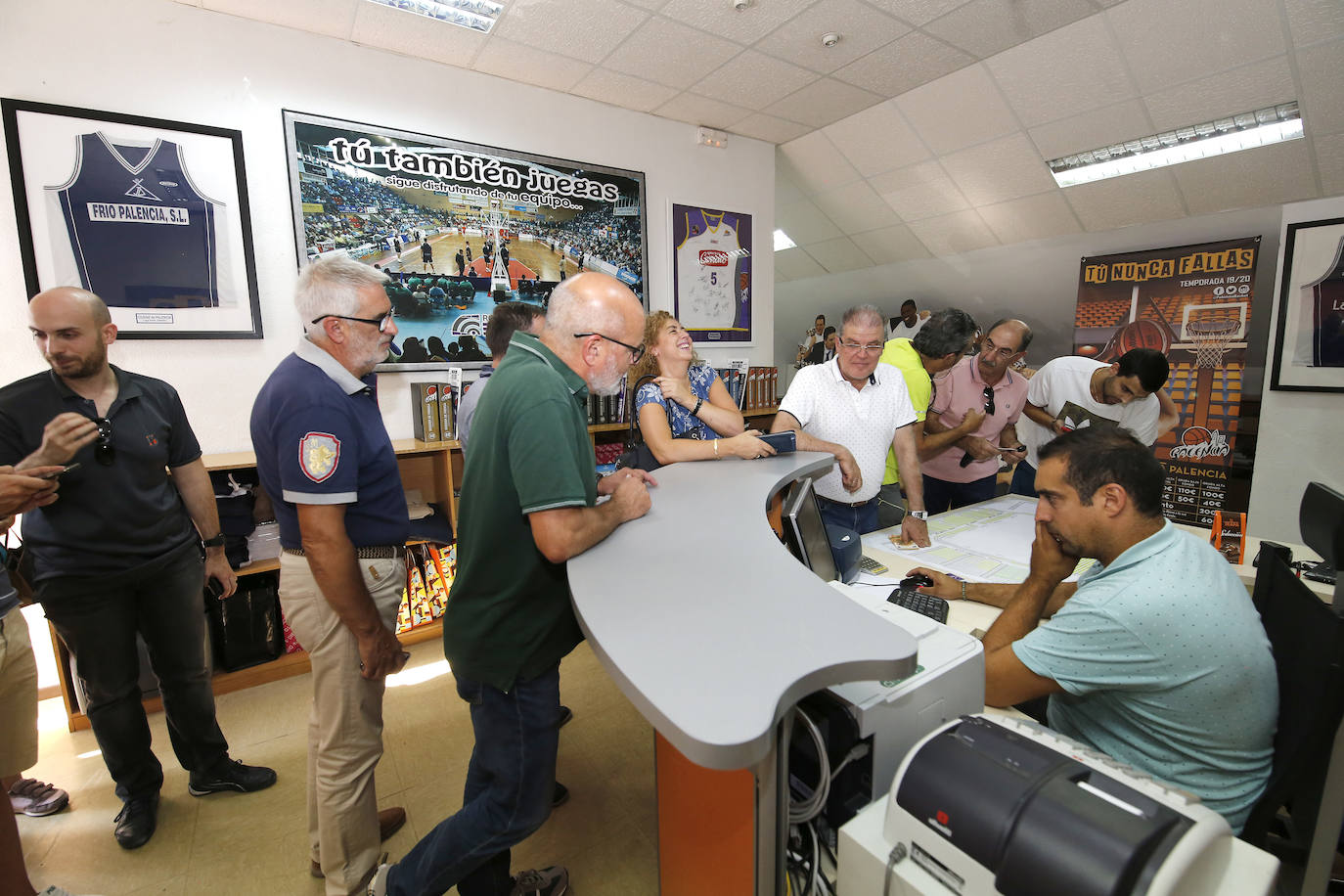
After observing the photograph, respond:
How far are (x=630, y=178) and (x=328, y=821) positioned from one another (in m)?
3.77

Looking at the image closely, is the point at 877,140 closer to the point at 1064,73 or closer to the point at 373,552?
the point at 1064,73

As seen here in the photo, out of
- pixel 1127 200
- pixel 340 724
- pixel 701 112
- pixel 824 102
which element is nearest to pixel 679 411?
Result: pixel 340 724

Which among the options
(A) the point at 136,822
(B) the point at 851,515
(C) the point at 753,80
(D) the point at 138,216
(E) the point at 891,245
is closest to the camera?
(A) the point at 136,822

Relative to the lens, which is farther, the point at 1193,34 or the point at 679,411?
the point at 1193,34

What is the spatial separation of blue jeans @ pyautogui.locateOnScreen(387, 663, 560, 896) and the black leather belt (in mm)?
477

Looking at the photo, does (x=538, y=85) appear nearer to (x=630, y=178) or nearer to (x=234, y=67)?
(x=630, y=178)

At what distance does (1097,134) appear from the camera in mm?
3768

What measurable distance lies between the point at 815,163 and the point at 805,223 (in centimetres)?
94

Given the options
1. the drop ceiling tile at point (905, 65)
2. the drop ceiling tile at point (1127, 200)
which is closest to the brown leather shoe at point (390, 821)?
the drop ceiling tile at point (905, 65)

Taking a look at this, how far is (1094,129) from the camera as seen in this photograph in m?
3.74

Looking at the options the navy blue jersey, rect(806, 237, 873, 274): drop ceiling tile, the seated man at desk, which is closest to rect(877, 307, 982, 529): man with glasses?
the seated man at desk

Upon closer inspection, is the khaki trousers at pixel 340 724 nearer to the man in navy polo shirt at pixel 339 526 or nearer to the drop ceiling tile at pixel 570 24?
the man in navy polo shirt at pixel 339 526

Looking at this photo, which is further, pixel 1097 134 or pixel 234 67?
pixel 1097 134

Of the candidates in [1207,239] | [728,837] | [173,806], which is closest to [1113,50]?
[1207,239]
